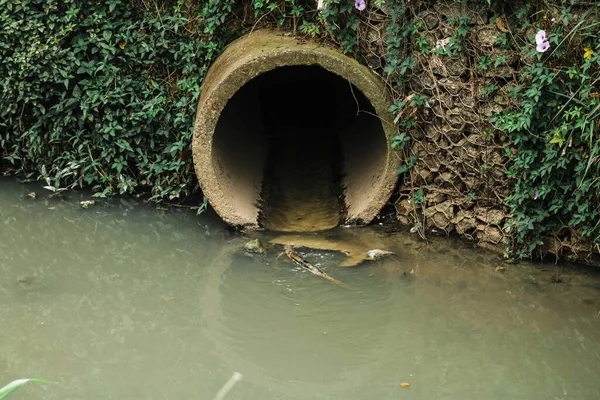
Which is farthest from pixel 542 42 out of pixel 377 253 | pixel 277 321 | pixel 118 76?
pixel 118 76

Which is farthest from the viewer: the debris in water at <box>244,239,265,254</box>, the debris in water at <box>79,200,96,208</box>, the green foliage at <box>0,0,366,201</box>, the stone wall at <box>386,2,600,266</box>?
the debris in water at <box>79,200,96,208</box>

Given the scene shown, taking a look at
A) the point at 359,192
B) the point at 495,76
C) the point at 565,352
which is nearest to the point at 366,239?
the point at 359,192

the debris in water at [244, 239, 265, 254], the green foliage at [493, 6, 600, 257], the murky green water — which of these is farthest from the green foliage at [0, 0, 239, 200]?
the green foliage at [493, 6, 600, 257]

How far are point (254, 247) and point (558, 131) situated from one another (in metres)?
2.15

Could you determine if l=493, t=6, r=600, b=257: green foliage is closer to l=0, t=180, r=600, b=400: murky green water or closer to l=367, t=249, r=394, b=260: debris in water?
l=0, t=180, r=600, b=400: murky green water

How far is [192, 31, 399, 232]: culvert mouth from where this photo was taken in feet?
18.1

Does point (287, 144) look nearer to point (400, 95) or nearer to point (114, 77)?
point (114, 77)

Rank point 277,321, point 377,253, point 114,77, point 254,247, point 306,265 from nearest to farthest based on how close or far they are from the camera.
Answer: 1. point 277,321
2. point 306,265
3. point 377,253
4. point 254,247
5. point 114,77

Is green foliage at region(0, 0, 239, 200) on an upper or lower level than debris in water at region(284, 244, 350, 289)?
upper

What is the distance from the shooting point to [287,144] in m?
7.86

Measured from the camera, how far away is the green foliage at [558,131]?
186 inches

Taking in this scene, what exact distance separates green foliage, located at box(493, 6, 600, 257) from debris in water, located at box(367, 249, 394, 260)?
0.86 m

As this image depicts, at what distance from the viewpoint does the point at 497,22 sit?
16.9ft

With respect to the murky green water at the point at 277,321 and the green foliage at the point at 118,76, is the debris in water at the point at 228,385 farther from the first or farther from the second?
the green foliage at the point at 118,76
